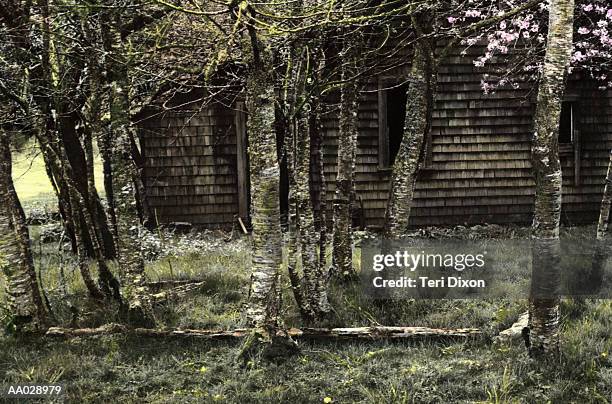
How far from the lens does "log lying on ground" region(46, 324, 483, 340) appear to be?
5465mm

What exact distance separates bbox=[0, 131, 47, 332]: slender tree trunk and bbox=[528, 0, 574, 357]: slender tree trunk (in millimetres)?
5113

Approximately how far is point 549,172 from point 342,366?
2582mm

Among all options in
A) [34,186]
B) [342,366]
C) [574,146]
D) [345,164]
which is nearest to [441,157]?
[574,146]

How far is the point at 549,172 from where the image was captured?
452 centimetres

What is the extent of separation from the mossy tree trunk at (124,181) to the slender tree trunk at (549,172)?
3993 mm

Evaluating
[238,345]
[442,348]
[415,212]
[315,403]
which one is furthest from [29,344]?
[415,212]

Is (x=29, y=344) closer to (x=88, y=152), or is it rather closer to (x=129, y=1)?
(x=88, y=152)

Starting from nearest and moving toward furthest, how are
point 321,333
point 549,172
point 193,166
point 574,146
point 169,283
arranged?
point 549,172, point 321,333, point 169,283, point 193,166, point 574,146

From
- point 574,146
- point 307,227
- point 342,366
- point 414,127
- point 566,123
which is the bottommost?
point 342,366

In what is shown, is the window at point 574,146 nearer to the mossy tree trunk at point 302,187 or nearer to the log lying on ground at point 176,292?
the mossy tree trunk at point 302,187

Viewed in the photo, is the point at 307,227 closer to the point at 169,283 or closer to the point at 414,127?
the point at 414,127

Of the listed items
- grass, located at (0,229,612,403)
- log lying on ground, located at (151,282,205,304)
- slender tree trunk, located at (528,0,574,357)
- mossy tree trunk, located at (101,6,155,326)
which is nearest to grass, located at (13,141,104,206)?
log lying on ground, located at (151,282,205,304)

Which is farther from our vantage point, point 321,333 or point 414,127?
point 414,127

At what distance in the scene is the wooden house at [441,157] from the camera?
11.7 metres
